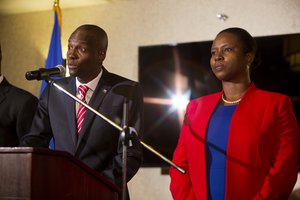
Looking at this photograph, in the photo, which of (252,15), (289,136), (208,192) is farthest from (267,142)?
(252,15)

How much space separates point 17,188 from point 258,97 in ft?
4.14

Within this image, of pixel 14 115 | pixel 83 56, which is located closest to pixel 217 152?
pixel 83 56

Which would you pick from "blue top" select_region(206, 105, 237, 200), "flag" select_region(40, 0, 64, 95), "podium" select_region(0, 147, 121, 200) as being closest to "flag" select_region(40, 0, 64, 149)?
"flag" select_region(40, 0, 64, 95)

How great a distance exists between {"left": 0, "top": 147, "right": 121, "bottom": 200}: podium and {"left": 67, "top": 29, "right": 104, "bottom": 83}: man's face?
0.86 metres

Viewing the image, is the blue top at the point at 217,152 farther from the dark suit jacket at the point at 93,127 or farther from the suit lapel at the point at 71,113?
the suit lapel at the point at 71,113

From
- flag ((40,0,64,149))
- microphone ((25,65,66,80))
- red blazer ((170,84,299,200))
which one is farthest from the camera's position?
flag ((40,0,64,149))

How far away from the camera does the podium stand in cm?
168

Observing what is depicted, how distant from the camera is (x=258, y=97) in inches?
94.3

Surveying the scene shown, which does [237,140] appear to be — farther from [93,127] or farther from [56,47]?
[56,47]

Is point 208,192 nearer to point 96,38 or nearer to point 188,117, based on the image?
point 188,117

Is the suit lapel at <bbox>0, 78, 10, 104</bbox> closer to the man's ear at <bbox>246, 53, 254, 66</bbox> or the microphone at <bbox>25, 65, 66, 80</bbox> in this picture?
the microphone at <bbox>25, 65, 66, 80</bbox>

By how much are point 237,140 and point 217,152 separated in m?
0.12

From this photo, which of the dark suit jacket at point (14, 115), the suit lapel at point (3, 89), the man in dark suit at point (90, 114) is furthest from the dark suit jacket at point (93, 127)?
the suit lapel at point (3, 89)

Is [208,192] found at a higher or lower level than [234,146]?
lower
